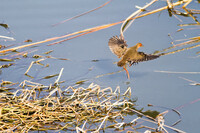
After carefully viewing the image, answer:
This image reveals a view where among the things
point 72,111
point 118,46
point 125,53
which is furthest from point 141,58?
point 72,111

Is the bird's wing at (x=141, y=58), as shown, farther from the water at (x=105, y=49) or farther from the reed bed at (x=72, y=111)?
the reed bed at (x=72, y=111)

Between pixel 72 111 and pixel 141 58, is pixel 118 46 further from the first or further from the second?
pixel 72 111

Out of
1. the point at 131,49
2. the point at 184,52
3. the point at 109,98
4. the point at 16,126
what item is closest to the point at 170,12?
the point at 184,52

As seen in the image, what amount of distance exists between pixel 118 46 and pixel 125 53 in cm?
15

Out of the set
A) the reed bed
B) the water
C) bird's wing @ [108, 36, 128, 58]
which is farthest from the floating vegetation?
bird's wing @ [108, 36, 128, 58]

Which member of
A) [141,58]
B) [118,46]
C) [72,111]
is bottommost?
[72,111]

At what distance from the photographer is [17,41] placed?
349 centimetres

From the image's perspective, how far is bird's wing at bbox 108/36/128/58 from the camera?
304 cm

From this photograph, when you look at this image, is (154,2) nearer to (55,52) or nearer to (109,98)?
(55,52)

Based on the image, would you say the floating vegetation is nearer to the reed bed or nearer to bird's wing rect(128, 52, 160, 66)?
the reed bed

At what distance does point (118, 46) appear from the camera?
307 cm

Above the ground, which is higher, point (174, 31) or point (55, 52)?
point (174, 31)

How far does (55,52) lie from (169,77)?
3.83 feet

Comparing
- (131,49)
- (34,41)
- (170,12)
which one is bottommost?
(131,49)
